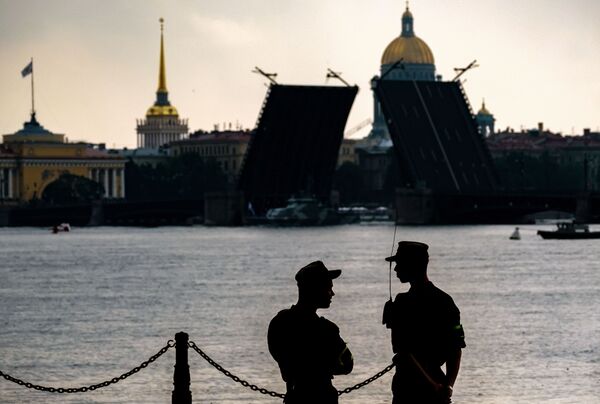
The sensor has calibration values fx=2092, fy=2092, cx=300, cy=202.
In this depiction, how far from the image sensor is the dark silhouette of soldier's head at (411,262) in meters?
8.41

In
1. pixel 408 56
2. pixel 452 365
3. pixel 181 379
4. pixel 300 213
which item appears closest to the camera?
pixel 452 365

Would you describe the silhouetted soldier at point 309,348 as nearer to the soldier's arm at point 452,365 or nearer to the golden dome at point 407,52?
the soldier's arm at point 452,365

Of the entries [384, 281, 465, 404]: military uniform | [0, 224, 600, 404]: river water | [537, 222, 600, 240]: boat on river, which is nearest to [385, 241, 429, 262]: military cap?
[384, 281, 465, 404]: military uniform

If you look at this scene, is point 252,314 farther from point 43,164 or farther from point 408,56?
point 408,56

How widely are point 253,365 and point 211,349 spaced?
216 cm

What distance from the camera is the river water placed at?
1817 centimetres

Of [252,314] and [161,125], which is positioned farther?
[161,125]

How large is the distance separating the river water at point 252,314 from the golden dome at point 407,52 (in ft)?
308

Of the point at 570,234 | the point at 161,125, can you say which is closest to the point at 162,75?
the point at 161,125

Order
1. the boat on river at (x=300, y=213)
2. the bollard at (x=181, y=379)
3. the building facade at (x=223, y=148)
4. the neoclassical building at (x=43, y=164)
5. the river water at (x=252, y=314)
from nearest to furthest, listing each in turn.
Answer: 1. the bollard at (x=181, y=379)
2. the river water at (x=252, y=314)
3. the boat on river at (x=300, y=213)
4. the neoclassical building at (x=43, y=164)
5. the building facade at (x=223, y=148)

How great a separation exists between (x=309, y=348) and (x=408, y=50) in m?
147

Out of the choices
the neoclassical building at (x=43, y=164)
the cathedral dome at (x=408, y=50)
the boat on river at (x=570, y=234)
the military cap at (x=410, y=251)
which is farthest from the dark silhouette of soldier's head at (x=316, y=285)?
the cathedral dome at (x=408, y=50)

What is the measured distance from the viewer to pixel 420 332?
8484 mm

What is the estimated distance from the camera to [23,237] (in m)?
75.0
